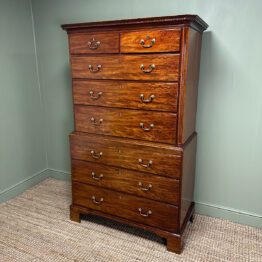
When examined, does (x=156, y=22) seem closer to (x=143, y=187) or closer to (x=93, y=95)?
(x=93, y=95)

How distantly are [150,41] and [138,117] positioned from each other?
45cm

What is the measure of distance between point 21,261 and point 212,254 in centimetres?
122

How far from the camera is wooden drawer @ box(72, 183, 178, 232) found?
1665mm

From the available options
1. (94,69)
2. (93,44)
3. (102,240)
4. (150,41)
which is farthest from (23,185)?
(150,41)

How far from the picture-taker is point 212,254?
5.49ft

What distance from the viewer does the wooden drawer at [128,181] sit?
1618 mm

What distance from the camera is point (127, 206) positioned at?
1.78 m

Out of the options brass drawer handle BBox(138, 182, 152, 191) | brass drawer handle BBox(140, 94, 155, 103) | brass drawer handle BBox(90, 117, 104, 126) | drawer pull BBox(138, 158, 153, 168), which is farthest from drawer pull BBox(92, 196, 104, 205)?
brass drawer handle BBox(140, 94, 155, 103)

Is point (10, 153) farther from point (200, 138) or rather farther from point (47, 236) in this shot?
point (200, 138)

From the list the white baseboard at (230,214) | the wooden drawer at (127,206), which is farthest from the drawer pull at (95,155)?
the white baseboard at (230,214)

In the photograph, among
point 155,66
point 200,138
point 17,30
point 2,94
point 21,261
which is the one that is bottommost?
point 21,261

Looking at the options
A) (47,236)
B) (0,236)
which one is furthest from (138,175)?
(0,236)

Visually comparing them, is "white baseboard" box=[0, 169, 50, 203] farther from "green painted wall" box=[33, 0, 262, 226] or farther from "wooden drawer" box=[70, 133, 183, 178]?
"green painted wall" box=[33, 0, 262, 226]

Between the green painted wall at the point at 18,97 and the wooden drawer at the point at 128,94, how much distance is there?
0.83 meters
